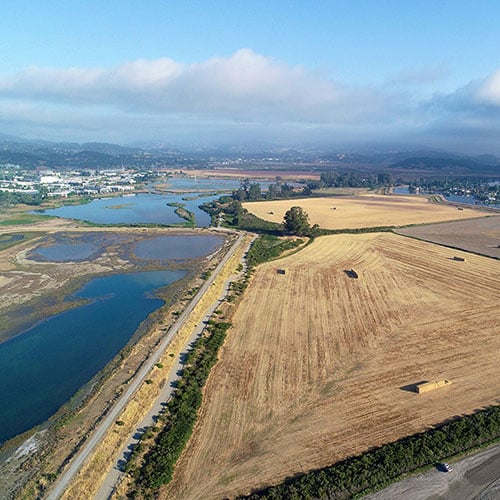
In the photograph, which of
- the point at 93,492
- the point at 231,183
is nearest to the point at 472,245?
the point at 93,492

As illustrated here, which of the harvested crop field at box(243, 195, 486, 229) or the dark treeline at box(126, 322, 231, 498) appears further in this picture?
the harvested crop field at box(243, 195, 486, 229)

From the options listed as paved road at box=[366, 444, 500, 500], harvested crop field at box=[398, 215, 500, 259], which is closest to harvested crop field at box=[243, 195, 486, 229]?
harvested crop field at box=[398, 215, 500, 259]

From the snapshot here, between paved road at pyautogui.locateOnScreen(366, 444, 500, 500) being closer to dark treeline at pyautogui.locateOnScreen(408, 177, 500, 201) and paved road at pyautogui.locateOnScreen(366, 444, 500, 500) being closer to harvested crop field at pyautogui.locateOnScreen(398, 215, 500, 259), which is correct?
harvested crop field at pyautogui.locateOnScreen(398, 215, 500, 259)

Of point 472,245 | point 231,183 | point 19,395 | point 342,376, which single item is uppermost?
point 231,183

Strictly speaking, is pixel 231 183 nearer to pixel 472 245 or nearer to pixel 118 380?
pixel 472 245

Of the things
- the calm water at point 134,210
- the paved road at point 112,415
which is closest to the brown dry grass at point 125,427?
the paved road at point 112,415

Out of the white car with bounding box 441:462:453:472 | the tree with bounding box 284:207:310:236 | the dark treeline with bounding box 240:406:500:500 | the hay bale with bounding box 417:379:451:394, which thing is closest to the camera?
the dark treeline with bounding box 240:406:500:500

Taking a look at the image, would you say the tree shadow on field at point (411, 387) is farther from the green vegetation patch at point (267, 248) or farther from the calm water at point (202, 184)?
the calm water at point (202, 184)
